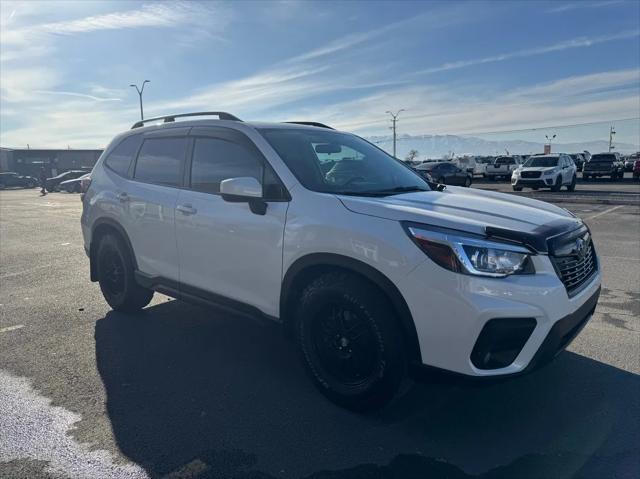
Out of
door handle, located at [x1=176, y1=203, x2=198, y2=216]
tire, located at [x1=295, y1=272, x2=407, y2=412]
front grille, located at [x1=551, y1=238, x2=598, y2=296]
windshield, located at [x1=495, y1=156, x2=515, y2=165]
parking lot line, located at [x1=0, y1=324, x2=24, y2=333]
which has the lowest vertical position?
parking lot line, located at [x1=0, y1=324, x2=24, y2=333]

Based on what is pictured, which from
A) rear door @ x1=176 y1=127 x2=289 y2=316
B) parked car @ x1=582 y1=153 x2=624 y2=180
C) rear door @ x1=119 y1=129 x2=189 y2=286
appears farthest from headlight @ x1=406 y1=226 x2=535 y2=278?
parked car @ x1=582 y1=153 x2=624 y2=180

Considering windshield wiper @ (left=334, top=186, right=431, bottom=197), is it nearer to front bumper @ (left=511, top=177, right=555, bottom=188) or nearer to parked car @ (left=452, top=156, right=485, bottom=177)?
front bumper @ (left=511, top=177, right=555, bottom=188)

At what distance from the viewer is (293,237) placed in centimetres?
334

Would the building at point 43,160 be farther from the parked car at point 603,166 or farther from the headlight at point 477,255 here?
the headlight at point 477,255

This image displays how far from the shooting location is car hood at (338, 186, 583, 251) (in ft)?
9.22

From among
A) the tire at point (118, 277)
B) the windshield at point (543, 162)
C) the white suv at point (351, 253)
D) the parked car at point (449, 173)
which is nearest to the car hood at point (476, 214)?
the white suv at point (351, 253)

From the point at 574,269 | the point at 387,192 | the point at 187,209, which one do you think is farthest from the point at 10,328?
the point at 574,269

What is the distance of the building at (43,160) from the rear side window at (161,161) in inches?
2698

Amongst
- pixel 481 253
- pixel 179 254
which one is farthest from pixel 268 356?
pixel 481 253

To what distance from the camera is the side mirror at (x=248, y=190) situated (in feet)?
11.3

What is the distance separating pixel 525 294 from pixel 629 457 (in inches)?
41.6

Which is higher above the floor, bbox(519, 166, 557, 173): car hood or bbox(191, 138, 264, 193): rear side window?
bbox(191, 138, 264, 193): rear side window

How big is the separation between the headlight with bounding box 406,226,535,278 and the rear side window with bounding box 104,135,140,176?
3.46 m

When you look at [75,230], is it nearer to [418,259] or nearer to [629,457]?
[418,259]
